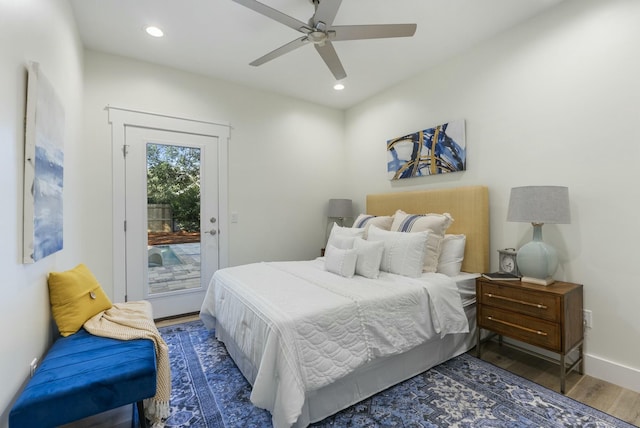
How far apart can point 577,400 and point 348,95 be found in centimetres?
382

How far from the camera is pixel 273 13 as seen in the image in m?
1.87

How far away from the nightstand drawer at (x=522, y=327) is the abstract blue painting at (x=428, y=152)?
143 centimetres

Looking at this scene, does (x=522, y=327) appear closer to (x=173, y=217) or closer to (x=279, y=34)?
(x=279, y=34)

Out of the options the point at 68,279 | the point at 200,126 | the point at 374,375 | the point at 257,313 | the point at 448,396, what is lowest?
the point at 448,396

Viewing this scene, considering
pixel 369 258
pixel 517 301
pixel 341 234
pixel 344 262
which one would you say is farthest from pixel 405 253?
pixel 517 301

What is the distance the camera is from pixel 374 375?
6.34 feet

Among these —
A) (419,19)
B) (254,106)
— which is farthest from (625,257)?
(254,106)

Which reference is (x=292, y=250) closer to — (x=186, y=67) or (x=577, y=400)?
(x=186, y=67)

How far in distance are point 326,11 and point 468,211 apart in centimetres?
211

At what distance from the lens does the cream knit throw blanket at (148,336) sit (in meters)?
1.63

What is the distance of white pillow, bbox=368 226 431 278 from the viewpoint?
2.51m

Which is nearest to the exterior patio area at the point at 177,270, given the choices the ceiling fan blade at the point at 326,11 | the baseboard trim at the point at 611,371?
the ceiling fan blade at the point at 326,11

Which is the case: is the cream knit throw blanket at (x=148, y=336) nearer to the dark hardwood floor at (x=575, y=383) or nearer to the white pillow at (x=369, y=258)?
the white pillow at (x=369, y=258)

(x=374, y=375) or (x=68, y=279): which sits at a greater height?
(x=68, y=279)
